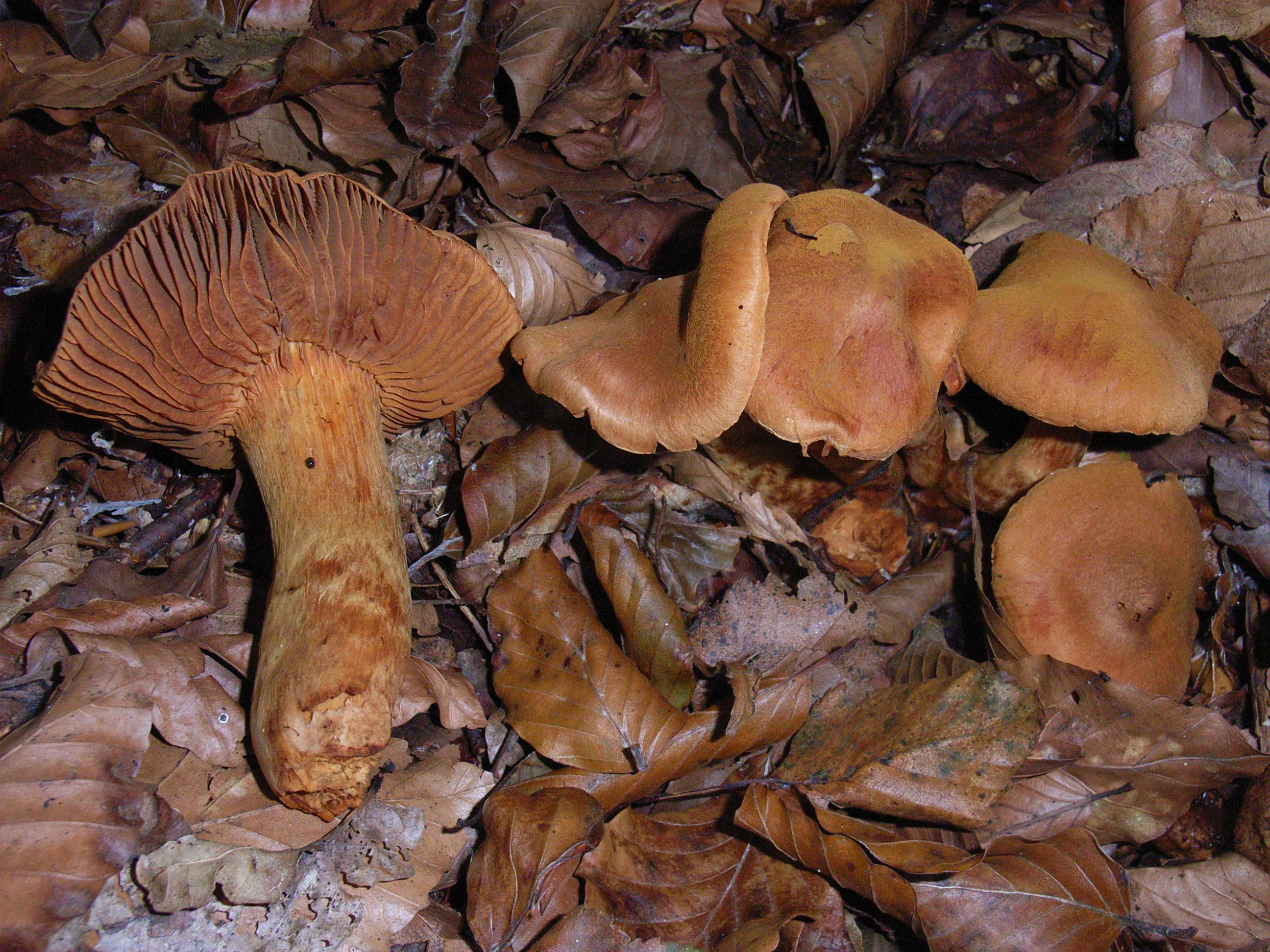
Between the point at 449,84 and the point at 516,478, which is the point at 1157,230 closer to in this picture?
the point at 516,478

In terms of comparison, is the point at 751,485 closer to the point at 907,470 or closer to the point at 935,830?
the point at 907,470

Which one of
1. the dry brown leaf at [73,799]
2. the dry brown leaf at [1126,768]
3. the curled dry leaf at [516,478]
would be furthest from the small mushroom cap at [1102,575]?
the dry brown leaf at [73,799]

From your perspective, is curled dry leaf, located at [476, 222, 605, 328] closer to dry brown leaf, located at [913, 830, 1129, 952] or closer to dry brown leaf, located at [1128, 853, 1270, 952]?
dry brown leaf, located at [913, 830, 1129, 952]

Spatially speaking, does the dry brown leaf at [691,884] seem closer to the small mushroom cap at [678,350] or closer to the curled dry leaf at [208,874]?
the curled dry leaf at [208,874]

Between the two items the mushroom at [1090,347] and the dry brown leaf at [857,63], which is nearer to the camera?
the mushroom at [1090,347]

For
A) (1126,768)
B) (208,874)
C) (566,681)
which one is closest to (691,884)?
(566,681)
